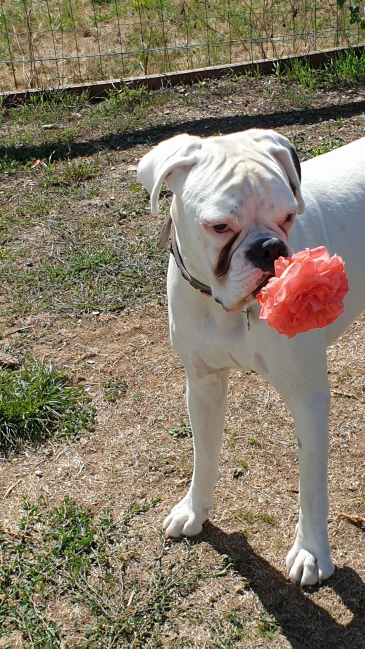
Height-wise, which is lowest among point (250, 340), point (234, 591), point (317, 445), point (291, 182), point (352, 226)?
point (234, 591)

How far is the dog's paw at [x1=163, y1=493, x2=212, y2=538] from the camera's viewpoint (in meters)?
2.90

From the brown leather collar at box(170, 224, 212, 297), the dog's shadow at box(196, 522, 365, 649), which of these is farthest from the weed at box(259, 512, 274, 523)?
the brown leather collar at box(170, 224, 212, 297)

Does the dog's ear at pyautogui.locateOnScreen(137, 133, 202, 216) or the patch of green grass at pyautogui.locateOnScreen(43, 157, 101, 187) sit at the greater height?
the dog's ear at pyautogui.locateOnScreen(137, 133, 202, 216)

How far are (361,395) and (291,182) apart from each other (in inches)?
65.7

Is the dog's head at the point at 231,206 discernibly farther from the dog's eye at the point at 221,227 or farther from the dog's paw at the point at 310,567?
the dog's paw at the point at 310,567

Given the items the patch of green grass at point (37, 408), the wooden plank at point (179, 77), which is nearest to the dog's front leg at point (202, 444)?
the patch of green grass at point (37, 408)

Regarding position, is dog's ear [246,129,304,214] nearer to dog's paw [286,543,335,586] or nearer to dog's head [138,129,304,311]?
dog's head [138,129,304,311]

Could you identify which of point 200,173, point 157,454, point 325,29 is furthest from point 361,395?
point 325,29

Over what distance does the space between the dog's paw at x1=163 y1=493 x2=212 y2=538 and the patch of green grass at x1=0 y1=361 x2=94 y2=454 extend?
0.76m

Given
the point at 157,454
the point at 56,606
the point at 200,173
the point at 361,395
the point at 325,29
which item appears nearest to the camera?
the point at 200,173

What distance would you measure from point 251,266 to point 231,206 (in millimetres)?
187

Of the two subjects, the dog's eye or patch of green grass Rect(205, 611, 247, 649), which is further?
patch of green grass Rect(205, 611, 247, 649)

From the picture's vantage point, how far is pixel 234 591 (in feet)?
8.75

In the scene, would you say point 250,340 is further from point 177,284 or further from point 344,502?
point 344,502
